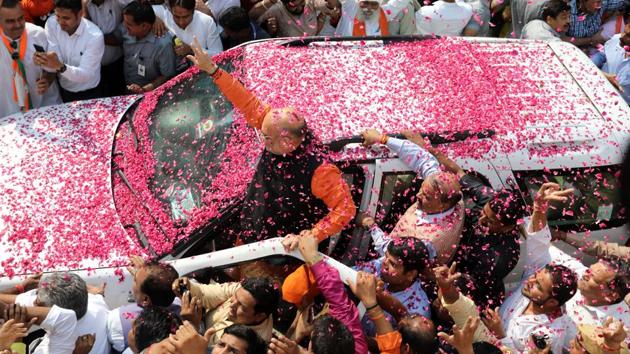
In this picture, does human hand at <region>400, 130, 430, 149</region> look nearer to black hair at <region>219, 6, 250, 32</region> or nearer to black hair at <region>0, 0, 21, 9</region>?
black hair at <region>219, 6, 250, 32</region>

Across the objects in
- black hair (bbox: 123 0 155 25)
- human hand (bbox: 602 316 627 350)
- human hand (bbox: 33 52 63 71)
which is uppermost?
black hair (bbox: 123 0 155 25)

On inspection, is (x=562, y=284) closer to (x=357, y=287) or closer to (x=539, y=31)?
(x=357, y=287)

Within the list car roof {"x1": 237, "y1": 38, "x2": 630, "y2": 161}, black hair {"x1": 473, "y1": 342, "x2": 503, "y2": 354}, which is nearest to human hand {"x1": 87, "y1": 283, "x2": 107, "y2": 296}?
car roof {"x1": 237, "y1": 38, "x2": 630, "y2": 161}

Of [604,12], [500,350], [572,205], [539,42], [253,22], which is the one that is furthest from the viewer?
[604,12]

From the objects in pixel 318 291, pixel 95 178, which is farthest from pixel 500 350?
pixel 95 178

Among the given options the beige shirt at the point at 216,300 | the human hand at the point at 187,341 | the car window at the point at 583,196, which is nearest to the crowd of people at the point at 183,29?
the car window at the point at 583,196

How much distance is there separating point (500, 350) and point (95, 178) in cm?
286

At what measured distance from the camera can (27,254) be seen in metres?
4.80

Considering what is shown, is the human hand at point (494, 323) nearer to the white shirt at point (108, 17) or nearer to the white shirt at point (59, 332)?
the white shirt at point (59, 332)

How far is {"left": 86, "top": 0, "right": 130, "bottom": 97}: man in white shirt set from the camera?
7500mm

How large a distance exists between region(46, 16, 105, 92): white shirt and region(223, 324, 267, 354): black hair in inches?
142

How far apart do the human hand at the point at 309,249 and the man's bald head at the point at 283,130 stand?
0.57 metres

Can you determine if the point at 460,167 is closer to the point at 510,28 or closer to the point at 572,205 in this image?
the point at 572,205

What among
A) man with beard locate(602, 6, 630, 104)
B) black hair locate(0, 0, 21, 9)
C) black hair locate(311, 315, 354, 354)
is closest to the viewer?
black hair locate(311, 315, 354, 354)
